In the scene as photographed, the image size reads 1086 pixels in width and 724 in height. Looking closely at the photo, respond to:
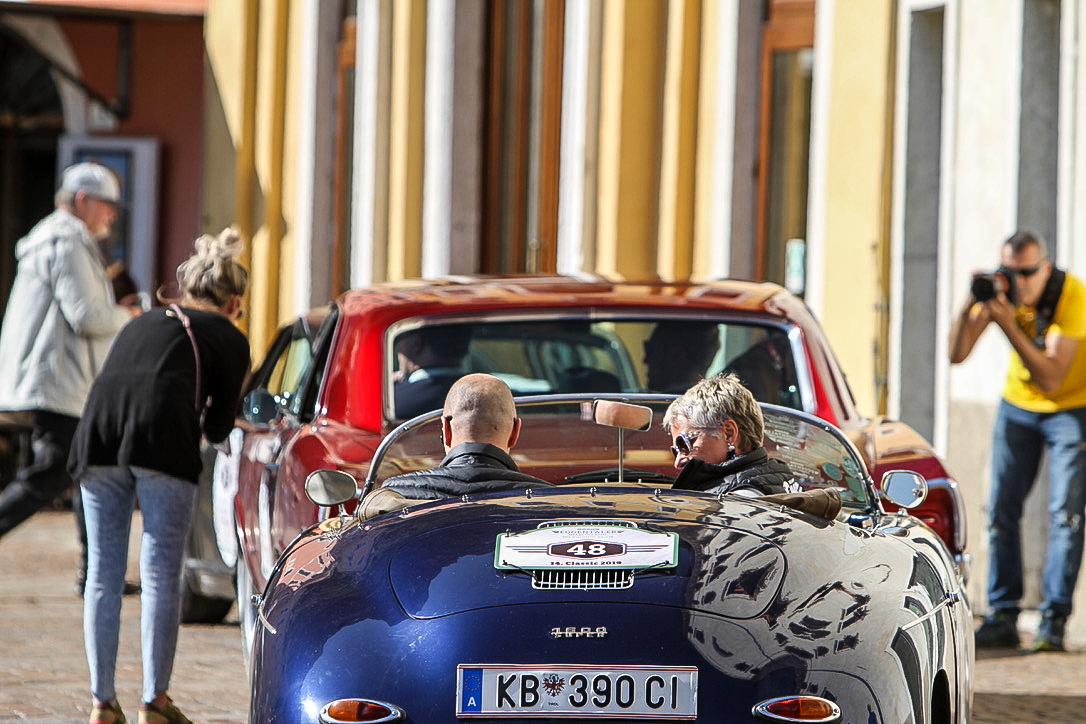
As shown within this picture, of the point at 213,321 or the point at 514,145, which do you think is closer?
the point at 213,321

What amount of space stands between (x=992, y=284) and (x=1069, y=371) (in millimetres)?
517

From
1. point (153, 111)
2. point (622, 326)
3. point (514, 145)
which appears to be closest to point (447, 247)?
point (514, 145)

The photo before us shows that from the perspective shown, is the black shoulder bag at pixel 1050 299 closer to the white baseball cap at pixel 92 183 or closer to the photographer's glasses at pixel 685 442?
the photographer's glasses at pixel 685 442

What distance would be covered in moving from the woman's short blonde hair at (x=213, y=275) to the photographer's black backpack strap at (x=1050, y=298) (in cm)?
407

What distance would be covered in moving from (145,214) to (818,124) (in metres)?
11.5

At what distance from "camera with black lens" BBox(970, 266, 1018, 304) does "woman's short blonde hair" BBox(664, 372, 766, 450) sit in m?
3.96

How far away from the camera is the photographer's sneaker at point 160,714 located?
19.0 ft

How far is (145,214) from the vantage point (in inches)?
820

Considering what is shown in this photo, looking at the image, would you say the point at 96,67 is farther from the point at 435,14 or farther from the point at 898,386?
the point at 898,386

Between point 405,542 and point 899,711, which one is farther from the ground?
point 405,542

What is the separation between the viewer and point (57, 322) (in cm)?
944

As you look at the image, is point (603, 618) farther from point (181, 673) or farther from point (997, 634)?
point (997, 634)

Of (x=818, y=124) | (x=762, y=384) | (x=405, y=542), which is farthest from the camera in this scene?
(x=818, y=124)

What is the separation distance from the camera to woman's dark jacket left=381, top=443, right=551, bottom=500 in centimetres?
447
